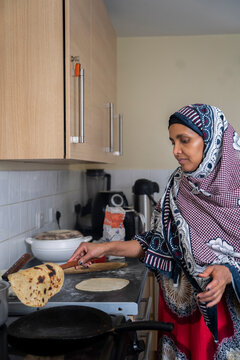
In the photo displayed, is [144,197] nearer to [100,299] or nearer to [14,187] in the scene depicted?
[14,187]

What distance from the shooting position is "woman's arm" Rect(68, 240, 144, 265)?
1.37 m

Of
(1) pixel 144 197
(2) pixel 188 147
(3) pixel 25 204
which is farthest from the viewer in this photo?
(1) pixel 144 197

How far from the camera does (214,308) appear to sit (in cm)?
119

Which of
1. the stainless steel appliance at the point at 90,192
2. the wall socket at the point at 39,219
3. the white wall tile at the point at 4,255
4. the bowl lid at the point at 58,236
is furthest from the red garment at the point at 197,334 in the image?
the stainless steel appliance at the point at 90,192

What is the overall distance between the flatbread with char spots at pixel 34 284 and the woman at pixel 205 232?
0.72ft

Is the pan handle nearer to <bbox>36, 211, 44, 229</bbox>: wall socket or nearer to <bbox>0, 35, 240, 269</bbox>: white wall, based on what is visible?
<bbox>36, 211, 44, 229</bbox>: wall socket

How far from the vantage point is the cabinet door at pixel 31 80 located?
1371 mm

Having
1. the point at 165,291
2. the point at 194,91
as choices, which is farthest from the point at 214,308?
the point at 194,91

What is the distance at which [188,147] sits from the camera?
1.25 m

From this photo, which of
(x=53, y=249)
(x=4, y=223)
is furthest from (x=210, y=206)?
(x=4, y=223)

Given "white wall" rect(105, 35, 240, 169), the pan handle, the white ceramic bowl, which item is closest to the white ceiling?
"white wall" rect(105, 35, 240, 169)

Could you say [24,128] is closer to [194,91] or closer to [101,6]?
[101,6]

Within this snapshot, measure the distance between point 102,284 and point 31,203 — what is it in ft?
1.94

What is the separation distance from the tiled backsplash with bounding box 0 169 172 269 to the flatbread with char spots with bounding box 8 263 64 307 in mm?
481
